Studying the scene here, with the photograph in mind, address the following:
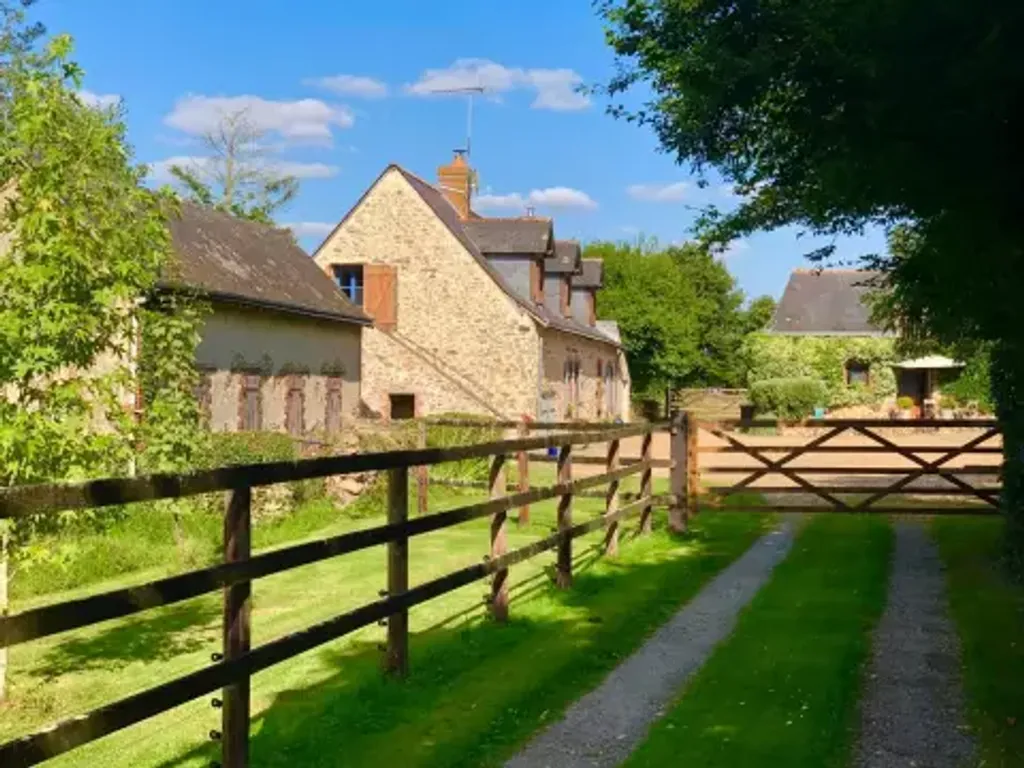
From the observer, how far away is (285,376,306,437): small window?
24453 millimetres

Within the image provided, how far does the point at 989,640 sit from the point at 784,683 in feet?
6.84

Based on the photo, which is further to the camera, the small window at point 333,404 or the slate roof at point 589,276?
the slate roof at point 589,276

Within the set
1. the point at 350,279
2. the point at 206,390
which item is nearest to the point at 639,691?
the point at 206,390

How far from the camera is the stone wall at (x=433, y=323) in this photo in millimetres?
31234

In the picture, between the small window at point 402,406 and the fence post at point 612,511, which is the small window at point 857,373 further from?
the fence post at point 612,511

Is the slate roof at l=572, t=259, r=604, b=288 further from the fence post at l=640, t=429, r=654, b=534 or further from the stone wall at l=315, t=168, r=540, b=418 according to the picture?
the fence post at l=640, t=429, r=654, b=534

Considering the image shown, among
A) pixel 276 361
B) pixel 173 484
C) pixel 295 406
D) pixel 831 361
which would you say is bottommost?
pixel 173 484

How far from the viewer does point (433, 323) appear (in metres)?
32.1

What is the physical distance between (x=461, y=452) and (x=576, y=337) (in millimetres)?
30348

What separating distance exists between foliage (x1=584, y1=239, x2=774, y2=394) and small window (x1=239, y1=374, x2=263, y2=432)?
33.4 meters

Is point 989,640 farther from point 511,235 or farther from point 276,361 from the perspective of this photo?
point 511,235

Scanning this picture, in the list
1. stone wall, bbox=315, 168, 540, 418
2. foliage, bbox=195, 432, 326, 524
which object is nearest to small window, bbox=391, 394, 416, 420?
stone wall, bbox=315, 168, 540, 418

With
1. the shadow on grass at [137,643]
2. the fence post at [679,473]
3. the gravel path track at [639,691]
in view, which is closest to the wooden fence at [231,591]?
the gravel path track at [639,691]

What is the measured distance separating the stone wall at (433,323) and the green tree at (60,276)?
2411 centimetres
